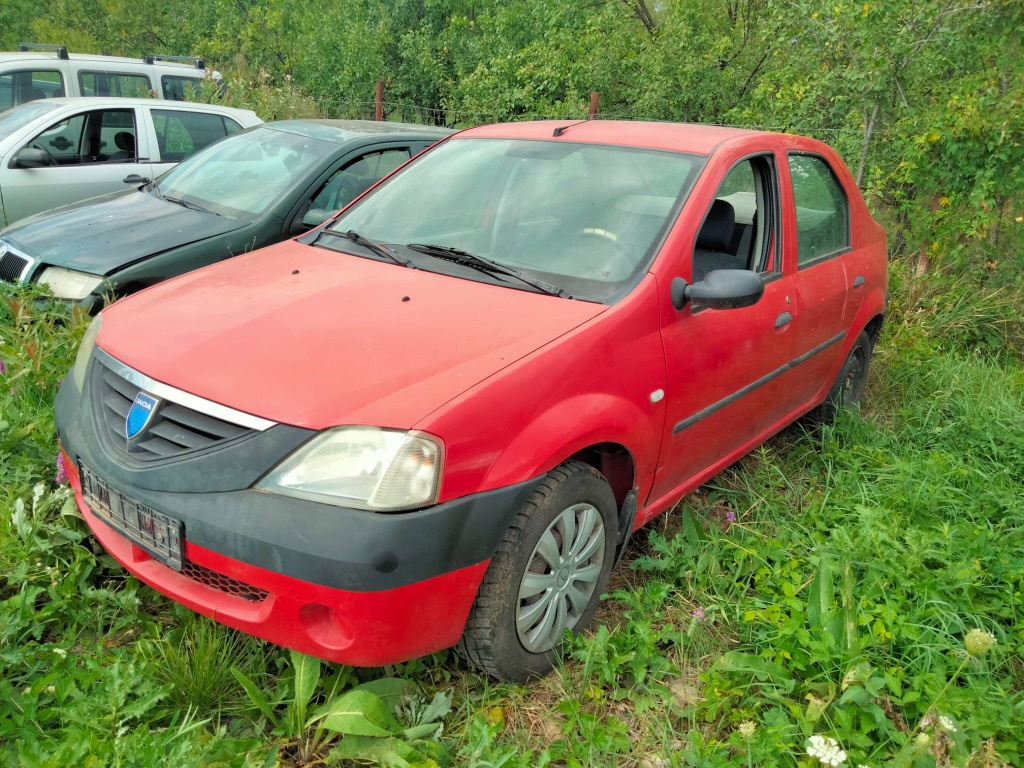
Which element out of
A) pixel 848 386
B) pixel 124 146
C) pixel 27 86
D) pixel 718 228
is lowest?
pixel 848 386

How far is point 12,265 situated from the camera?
184 inches

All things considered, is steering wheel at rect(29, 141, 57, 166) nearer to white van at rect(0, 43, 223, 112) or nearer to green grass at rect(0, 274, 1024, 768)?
white van at rect(0, 43, 223, 112)

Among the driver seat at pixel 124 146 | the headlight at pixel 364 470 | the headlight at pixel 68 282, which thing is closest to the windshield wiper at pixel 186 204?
the headlight at pixel 68 282

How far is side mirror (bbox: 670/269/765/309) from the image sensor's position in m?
2.78

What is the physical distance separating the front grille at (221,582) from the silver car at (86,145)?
16.2ft

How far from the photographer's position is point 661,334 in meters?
2.82

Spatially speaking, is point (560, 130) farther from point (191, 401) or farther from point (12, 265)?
point (12, 265)

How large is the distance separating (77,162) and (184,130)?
3.58 ft

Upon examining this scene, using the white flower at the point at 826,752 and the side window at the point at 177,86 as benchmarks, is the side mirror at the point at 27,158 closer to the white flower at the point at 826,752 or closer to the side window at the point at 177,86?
the side window at the point at 177,86

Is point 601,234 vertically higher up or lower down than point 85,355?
higher up

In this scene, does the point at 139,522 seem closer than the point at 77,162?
Yes

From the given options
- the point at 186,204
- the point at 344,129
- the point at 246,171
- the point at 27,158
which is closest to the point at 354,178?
the point at 344,129

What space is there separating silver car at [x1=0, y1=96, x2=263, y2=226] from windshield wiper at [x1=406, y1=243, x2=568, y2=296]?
410cm

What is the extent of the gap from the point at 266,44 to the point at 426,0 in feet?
21.5
